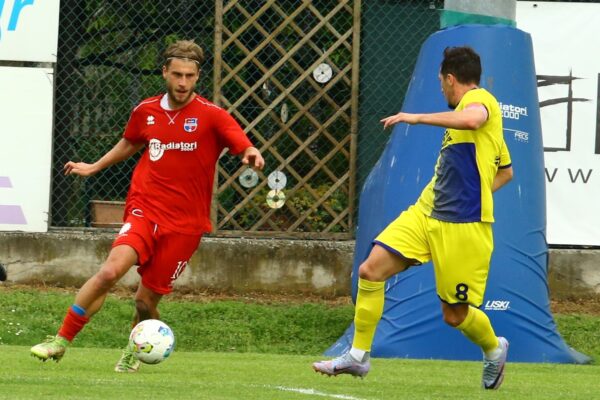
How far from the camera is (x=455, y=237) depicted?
7812 millimetres

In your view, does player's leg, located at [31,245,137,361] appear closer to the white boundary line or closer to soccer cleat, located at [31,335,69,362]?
soccer cleat, located at [31,335,69,362]

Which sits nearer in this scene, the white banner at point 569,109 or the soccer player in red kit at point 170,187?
the soccer player in red kit at point 170,187

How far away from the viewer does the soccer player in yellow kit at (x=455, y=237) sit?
7.82 meters

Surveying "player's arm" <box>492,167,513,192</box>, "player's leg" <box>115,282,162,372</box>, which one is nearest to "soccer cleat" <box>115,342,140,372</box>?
"player's leg" <box>115,282,162,372</box>

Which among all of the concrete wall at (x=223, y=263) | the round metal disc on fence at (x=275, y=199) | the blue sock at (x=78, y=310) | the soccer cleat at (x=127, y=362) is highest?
the blue sock at (x=78, y=310)

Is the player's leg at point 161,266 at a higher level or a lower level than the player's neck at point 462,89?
lower

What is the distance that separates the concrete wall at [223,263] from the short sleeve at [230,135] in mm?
4936

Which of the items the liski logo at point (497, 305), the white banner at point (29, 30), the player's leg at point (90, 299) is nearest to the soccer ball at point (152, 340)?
the player's leg at point (90, 299)

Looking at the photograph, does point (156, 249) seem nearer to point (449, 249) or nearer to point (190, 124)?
point (190, 124)

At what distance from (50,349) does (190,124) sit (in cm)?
157

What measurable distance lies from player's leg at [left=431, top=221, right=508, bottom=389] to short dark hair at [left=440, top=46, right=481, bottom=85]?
83cm

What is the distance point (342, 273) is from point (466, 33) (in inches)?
120

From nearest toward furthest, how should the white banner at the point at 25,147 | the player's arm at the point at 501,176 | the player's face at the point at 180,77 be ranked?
the player's arm at the point at 501,176
the player's face at the point at 180,77
the white banner at the point at 25,147

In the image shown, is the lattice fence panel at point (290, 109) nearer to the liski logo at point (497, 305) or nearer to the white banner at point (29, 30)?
the white banner at point (29, 30)
